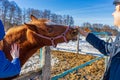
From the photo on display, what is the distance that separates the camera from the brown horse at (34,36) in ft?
7.87

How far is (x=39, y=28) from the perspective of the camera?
98.0 inches

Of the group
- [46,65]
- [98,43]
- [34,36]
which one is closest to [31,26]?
[34,36]

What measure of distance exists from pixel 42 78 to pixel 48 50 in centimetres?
33

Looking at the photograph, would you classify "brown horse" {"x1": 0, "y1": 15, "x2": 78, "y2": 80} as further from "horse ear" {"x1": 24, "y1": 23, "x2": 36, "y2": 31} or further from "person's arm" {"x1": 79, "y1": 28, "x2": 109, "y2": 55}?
"person's arm" {"x1": 79, "y1": 28, "x2": 109, "y2": 55}

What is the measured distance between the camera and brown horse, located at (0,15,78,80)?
240 cm

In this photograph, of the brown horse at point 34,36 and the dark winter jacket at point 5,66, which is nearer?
the dark winter jacket at point 5,66

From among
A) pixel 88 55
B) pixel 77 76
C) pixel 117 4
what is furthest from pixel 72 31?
pixel 88 55

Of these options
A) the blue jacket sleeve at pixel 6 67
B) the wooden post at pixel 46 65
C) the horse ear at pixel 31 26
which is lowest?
the wooden post at pixel 46 65

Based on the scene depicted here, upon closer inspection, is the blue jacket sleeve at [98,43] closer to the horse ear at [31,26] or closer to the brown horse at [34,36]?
the brown horse at [34,36]

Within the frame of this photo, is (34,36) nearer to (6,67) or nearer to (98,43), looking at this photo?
(98,43)

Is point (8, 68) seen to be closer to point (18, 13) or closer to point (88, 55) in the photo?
point (88, 55)

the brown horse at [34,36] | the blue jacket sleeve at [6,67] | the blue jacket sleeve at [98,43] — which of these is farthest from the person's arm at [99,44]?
the blue jacket sleeve at [6,67]

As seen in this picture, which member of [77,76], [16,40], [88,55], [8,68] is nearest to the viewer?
[8,68]

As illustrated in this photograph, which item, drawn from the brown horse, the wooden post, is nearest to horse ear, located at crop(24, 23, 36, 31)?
the brown horse
